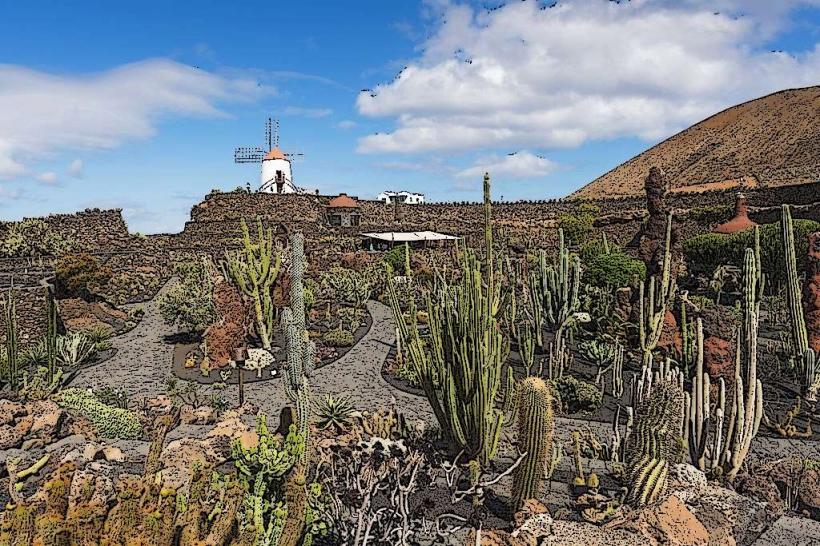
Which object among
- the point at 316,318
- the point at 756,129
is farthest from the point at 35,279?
the point at 756,129

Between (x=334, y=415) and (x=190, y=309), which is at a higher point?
(x=190, y=309)

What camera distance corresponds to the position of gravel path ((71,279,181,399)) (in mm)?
9695

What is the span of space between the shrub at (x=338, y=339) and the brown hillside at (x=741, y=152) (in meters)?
34.3

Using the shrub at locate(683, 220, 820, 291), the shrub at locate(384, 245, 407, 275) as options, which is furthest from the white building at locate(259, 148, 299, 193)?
the shrub at locate(683, 220, 820, 291)

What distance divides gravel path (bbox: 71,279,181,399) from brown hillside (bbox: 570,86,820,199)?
36.8 meters

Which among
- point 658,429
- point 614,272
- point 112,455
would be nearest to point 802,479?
point 658,429

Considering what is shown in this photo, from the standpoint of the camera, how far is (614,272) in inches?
569

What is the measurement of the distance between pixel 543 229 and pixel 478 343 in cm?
2701

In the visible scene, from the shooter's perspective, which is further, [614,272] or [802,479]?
[614,272]

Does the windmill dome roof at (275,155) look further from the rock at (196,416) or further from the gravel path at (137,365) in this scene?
the rock at (196,416)

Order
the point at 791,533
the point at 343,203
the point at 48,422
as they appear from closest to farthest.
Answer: the point at 791,533, the point at 48,422, the point at 343,203

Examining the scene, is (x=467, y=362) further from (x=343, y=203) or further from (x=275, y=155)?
(x=275, y=155)

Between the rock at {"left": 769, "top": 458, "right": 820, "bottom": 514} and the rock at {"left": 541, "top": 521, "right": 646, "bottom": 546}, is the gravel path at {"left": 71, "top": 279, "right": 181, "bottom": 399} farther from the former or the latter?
the rock at {"left": 769, "top": 458, "right": 820, "bottom": 514}

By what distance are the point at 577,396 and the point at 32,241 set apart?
22.5 m
